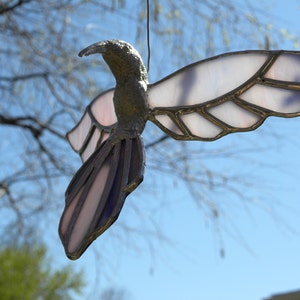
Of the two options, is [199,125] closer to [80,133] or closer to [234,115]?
[234,115]

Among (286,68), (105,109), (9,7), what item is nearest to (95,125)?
(105,109)

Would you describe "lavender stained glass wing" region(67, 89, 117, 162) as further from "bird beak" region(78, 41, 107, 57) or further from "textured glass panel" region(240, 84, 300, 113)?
"textured glass panel" region(240, 84, 300, 113)

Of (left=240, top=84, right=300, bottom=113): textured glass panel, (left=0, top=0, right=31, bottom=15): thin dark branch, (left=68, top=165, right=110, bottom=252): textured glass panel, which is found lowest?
(left=68, top=165, right=110, bottom=252): textured glass panel

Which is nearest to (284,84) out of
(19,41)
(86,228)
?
(86,228)

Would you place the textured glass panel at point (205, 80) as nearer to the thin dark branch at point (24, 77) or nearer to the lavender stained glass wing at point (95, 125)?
the lavender stained glass wing at point (95, 125)

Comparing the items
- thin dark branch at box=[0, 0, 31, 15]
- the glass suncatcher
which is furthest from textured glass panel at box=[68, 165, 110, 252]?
thin dark branch at box=[0, 0, 31, 15]
